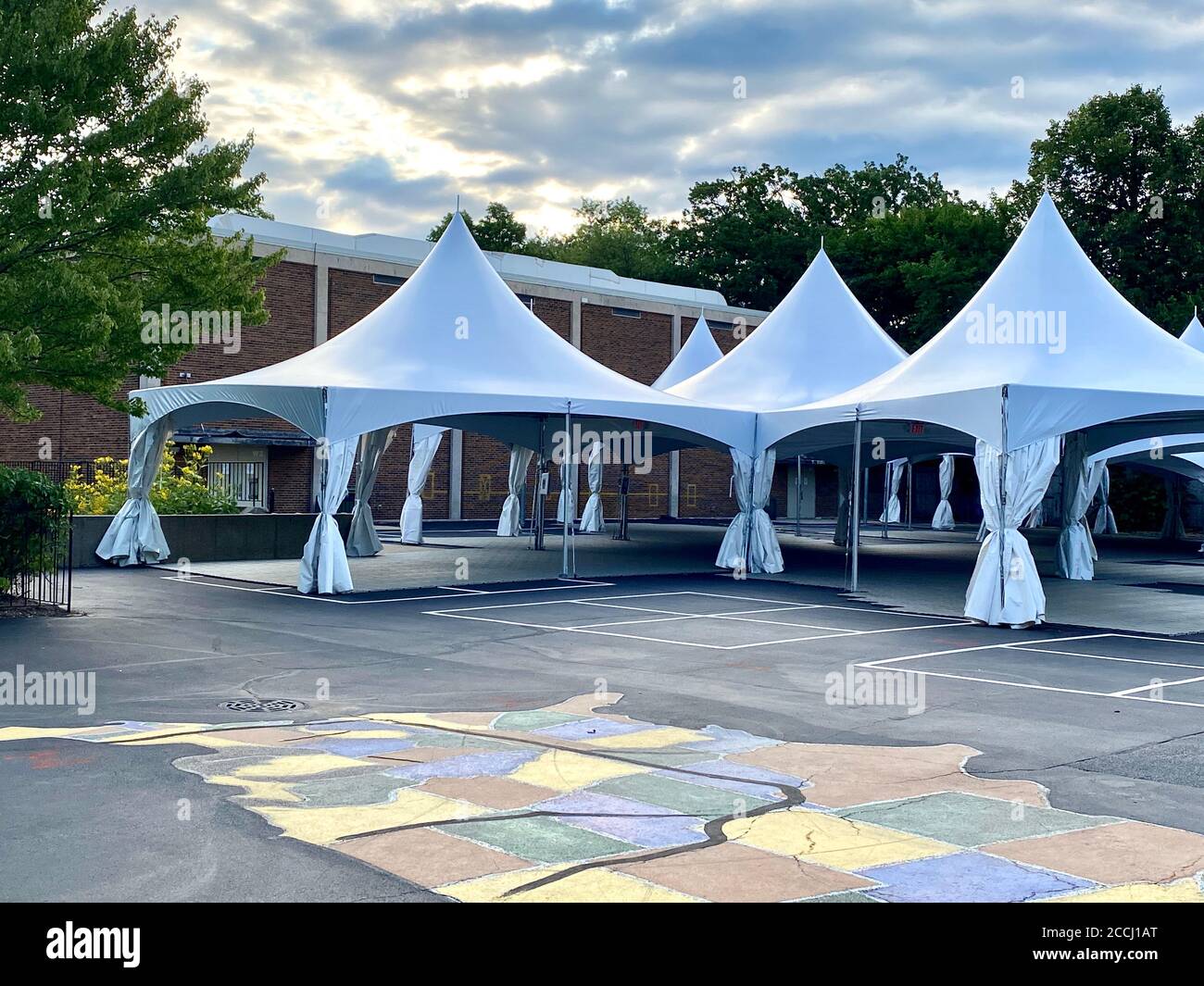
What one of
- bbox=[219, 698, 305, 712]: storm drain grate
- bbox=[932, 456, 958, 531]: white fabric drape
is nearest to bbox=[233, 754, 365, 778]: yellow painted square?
bbox=[219, 698, 305, 712]: storm drain grate

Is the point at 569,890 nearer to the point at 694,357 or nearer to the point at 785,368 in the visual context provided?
the point at 785,368

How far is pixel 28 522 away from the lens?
14859 mm

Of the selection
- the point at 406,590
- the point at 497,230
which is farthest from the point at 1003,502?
the point at 497,230

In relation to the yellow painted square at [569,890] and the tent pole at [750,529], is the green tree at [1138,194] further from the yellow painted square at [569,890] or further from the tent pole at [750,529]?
the yellow painted square at [569,890]

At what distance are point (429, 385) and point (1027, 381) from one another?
860 cm

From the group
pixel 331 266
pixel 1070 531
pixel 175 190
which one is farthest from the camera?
pixel 331 266

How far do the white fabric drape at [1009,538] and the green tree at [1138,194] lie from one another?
88.8 ft

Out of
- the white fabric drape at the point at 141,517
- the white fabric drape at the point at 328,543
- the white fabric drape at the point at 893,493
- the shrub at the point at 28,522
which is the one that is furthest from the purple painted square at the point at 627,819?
the white fabric drape at the point at 893,493

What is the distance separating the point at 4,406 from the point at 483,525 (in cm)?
2460

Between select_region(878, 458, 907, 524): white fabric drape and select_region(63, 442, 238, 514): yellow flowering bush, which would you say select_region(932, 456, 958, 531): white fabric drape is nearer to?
select_region(878, 458, 907, 524): white fabric drape

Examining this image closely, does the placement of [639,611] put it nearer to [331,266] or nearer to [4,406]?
[4,406]

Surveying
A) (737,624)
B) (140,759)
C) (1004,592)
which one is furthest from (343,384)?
(140,759)

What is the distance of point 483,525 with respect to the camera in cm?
3938

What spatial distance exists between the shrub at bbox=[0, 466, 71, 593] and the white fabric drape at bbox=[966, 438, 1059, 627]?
1149 centimetres
